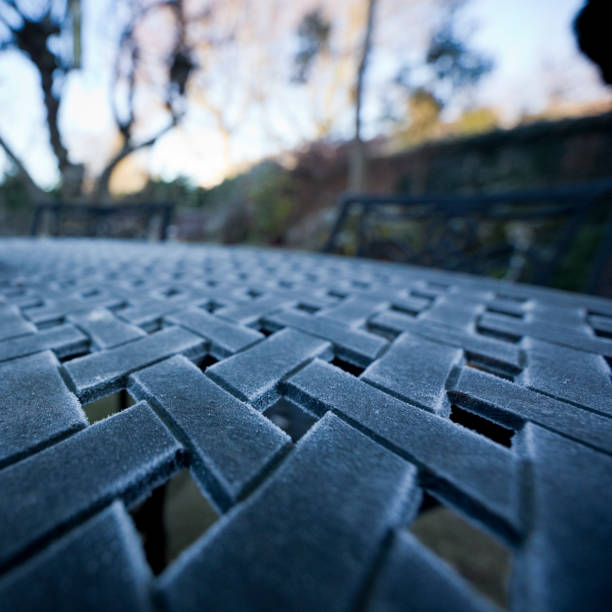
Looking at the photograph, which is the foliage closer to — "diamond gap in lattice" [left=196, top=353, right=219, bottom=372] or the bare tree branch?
the bare tree branch

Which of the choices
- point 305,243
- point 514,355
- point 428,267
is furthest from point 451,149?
point 514,355

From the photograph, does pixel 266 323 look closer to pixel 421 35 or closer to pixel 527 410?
pixel 527 410

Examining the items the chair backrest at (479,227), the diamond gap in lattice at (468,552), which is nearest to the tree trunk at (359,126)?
the chair backrest at (479,227)

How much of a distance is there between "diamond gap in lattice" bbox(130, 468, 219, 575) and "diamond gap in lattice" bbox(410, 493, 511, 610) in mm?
→ 1501

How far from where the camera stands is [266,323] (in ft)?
3.05

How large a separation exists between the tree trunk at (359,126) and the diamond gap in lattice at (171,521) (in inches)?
305

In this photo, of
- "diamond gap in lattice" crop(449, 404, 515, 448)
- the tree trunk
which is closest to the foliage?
the tree trunk

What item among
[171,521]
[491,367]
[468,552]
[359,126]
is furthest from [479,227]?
[359,126]

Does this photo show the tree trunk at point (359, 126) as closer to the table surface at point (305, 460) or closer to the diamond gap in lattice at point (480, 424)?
the table surface at point (305, 460)

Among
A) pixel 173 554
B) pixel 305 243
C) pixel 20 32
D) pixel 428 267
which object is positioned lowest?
pixel 173 554

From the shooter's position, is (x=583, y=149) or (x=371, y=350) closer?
(x=371, y=350)

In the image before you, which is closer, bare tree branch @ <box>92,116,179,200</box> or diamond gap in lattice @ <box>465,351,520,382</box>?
diamond gap in lattice @ <box>465,351,520,382</box>

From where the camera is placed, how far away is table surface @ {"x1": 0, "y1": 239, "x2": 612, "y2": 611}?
0.26 meters

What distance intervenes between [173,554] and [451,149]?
27.1 feet
